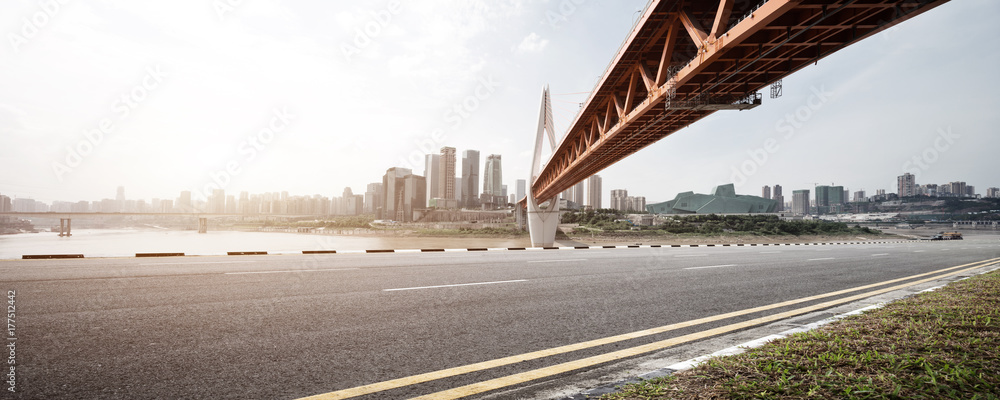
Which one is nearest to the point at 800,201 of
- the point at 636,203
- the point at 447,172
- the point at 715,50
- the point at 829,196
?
the point at 829,196

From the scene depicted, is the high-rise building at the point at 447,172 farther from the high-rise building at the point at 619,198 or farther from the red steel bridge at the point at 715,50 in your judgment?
the red steel bridge at the point at 715,50

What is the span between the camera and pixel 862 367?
2879 millimetres

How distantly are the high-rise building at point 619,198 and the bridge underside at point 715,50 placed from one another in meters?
116

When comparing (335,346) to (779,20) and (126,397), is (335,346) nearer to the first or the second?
(126,397)

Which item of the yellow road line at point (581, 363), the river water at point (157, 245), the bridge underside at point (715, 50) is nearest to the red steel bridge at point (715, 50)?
the bridge underside at point (715, 50)

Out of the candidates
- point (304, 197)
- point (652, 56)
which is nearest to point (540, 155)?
point (652, 56)

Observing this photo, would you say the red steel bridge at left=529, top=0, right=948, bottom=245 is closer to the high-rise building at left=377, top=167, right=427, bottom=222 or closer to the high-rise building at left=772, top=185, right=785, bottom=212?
the high-rise building at left=377, top=167, right=427, bottom=222

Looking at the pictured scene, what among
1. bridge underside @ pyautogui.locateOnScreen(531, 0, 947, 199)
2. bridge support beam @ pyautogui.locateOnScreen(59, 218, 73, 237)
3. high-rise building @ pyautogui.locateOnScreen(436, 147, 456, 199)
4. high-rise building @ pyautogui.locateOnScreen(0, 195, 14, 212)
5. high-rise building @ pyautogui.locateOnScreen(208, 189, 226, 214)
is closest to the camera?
bridge underside @ pyautogui.locateOnScreen(531, 0, 947, 199)

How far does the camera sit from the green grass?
2.45 metres

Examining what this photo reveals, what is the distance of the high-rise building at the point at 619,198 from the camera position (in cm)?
13675

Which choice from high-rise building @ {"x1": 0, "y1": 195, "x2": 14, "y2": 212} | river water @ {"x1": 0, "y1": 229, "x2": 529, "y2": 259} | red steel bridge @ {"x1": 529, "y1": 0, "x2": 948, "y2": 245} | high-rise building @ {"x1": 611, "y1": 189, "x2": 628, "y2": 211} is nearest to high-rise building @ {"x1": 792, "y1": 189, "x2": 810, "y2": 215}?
high-rise building @ {"x1": 611, "y1": 189, "x2": 628, "y2": 211}

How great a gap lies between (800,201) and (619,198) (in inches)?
2194

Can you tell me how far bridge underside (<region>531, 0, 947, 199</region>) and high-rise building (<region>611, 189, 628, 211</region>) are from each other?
116273 millimetres

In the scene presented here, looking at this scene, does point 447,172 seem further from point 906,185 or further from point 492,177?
point 906,185
